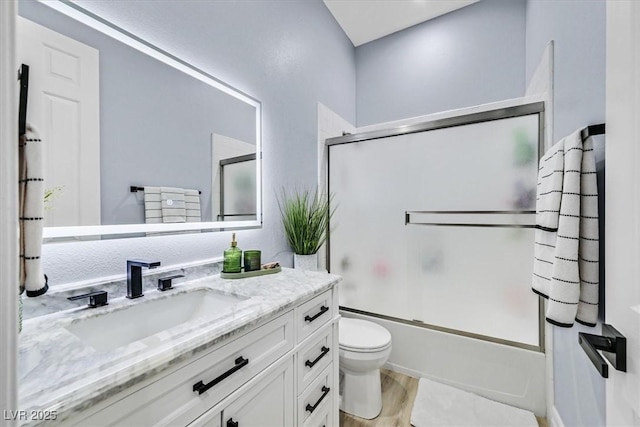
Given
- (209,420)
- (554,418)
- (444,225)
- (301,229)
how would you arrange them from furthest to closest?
(444,225), (301,229), (554,418), (209,420)

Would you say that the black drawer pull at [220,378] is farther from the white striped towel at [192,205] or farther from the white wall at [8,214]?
the white striped towel at [192,205]

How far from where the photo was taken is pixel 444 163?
1.91m

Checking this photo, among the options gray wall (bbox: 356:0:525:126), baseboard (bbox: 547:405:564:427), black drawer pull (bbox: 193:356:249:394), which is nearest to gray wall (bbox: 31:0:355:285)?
gray wall (bbox: 356:0:525:126)

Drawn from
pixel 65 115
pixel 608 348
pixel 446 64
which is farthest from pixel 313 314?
pixel 446 64

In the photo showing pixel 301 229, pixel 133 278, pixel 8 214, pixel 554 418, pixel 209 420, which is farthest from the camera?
pixel 301 229

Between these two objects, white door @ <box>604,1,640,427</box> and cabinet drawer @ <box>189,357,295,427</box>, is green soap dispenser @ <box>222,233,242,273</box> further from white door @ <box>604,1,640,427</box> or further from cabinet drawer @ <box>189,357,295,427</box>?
white door @ <box>604,1,640,427</box>

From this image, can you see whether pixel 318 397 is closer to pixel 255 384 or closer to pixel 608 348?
pixel 255 384

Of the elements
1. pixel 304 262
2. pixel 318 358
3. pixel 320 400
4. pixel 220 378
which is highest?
pixel 304 262

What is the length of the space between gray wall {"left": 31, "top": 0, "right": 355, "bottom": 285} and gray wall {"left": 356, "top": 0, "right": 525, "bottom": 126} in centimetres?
32

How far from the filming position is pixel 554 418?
A: 1.47 metres

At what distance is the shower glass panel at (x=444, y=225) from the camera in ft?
5.53

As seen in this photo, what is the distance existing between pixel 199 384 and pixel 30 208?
519 millimetres

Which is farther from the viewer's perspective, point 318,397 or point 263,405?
point 318,397

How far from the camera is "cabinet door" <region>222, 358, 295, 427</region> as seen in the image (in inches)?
31.0
